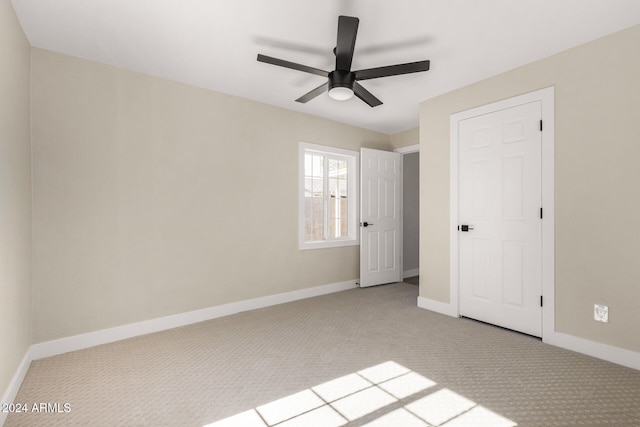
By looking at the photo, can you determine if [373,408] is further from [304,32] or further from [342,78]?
[304,32]

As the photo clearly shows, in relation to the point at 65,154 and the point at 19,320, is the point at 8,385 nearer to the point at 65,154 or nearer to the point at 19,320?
the point at 19,320

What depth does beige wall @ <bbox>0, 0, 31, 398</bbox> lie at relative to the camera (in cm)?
184

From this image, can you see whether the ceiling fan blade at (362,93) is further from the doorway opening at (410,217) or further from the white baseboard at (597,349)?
the doorway opening at (410,217)

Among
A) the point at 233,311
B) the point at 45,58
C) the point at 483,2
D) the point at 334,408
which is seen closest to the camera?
the point at 334,408

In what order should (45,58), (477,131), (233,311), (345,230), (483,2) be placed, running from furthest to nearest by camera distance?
1. (345,230)
2. (233,311)
3. (477,131)
4. (45,58)
5. (483,2)

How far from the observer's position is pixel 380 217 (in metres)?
4.99

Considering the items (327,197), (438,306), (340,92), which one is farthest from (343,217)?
(340,92)

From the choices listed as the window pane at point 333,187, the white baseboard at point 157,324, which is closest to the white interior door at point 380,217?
the window pane at point 333,187

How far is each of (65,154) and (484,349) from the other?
3935 mm

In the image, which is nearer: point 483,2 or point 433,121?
point 483,2

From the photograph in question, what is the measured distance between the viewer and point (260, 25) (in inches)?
91.9

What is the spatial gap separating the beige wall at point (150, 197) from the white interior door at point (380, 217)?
3.49 ft

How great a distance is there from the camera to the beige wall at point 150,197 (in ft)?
8.71

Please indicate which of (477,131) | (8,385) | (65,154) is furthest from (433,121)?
(8,385)
